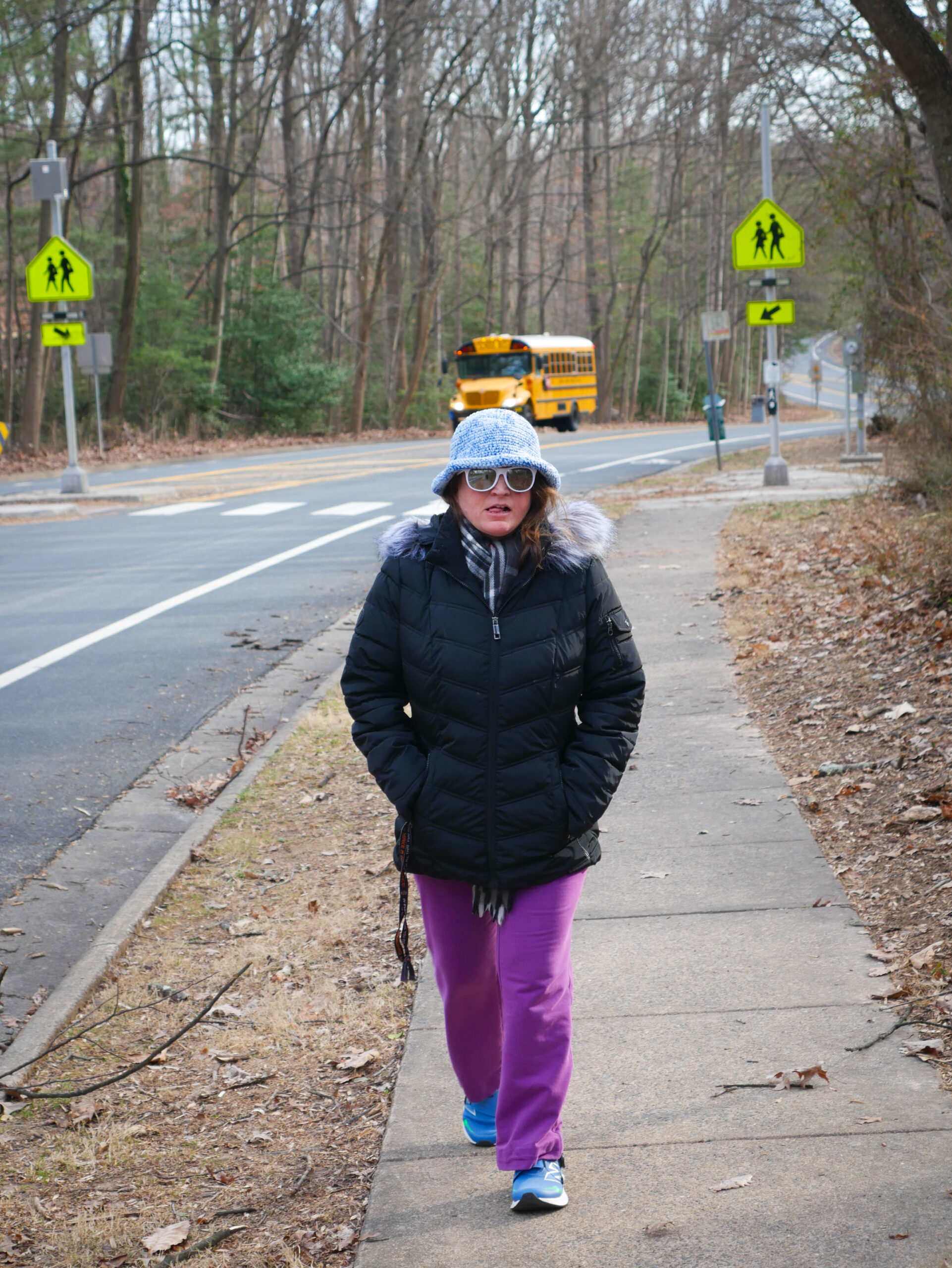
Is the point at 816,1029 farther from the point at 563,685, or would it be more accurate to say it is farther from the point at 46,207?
the point at 46,207

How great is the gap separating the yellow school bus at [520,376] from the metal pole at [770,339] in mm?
18797

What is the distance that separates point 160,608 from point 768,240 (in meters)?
9.91

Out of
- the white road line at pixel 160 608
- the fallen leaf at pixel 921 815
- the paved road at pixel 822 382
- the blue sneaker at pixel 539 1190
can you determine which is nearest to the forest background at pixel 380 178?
the white road line at pixel 160 608

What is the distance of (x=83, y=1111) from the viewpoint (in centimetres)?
405

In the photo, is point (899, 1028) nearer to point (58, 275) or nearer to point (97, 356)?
point (58, 275)

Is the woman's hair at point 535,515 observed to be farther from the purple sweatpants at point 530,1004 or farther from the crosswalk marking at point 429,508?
the crosswalk marking at point 429,508

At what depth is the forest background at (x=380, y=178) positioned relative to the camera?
72.0 feet

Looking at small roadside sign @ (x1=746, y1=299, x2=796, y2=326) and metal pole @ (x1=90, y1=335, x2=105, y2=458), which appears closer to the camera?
small roadside sign @ (x1=746, y1=299, x2=796, y2=326)

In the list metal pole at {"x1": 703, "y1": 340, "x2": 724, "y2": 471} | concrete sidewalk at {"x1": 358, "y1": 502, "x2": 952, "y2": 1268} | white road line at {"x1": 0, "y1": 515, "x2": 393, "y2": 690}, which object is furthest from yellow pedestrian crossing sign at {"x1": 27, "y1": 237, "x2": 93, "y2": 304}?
concrete sidewalk at {"x1": 358, "y1": 502, "x2": 952, "y2": 1268}

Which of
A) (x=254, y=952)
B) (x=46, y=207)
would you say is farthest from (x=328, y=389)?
(x=254, y=952)

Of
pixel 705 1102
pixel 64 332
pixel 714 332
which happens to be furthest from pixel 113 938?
pixel 714 332

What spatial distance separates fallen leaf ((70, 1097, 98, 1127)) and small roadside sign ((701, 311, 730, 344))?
24006 millimetres

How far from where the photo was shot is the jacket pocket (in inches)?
130

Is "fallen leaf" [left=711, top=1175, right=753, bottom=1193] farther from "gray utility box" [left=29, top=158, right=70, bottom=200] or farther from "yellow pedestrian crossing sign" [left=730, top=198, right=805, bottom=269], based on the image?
"gray utility box" [left=29, top=158, right=70, bottom=200]
